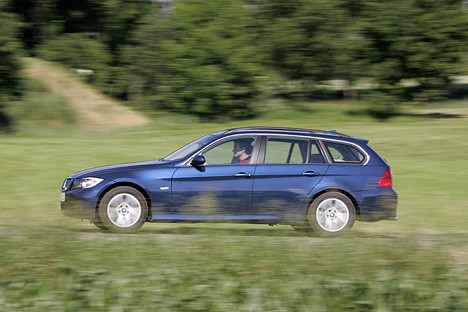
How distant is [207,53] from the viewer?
106ft

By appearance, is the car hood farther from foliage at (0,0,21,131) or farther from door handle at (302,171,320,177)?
foliage at (0,0,21,131)

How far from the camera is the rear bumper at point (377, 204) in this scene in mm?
8586

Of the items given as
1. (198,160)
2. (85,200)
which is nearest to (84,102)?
(85,200)

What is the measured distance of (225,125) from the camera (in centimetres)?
3169

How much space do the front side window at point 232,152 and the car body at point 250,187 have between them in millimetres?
13

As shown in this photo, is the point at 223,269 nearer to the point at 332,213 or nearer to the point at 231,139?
the point at 332,213

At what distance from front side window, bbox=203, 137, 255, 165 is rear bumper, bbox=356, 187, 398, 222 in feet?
4.98

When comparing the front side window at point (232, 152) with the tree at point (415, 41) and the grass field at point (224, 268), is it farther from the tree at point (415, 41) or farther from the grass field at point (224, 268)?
the tree at point (415, 41)

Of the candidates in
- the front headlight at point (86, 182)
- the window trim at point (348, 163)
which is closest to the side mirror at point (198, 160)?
the front headlight at point (86, 182)

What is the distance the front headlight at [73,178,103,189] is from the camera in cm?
864

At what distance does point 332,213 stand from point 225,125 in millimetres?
23211

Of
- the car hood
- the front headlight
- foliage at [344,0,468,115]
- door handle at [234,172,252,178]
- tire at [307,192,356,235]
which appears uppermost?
foliage at [344,0,468,115]

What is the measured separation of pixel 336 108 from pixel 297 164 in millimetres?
31230

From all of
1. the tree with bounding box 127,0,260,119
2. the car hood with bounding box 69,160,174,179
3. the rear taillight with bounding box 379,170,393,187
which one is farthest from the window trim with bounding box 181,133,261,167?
the tree with bounding box 127,0,260,119
